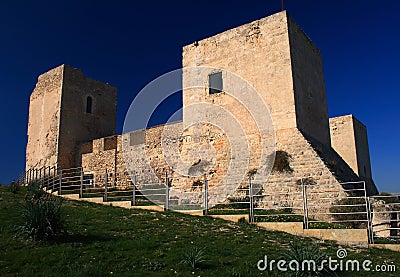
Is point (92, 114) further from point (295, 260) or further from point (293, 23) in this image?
point (295, 260)

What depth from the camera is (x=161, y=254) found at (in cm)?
675

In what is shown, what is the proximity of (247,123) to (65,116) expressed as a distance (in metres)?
14.4

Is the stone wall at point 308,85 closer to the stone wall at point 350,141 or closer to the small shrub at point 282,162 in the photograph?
the small shrub at point 282,162

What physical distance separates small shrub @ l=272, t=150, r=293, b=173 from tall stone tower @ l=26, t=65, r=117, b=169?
15.5 meters

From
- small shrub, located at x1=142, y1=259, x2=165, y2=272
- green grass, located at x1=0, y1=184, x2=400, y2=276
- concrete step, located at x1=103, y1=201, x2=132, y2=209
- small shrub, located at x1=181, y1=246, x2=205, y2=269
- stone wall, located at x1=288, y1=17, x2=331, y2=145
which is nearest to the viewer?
green grass, located at x1=0, y1=184, x2=400, y2=276

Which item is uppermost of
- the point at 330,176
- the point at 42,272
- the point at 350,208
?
the point at 330,176

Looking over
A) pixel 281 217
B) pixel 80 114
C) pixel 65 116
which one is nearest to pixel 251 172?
pixel 281 217

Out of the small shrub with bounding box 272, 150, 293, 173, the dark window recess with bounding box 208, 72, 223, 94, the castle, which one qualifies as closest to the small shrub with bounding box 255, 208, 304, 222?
the castle

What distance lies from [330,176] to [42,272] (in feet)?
32.2

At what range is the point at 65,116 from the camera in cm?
2391

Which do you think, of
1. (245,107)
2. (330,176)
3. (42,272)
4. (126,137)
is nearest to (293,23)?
(245,107)

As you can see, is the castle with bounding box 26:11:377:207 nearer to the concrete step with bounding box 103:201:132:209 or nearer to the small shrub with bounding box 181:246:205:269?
the concrete step with bounding box 103:201:132:209

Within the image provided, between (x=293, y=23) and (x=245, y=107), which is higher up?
(x=293, y=23)

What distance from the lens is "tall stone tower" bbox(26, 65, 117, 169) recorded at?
23.7 metres
